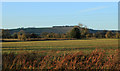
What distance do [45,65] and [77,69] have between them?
1.59 metres

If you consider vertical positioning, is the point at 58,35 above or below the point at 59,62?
below

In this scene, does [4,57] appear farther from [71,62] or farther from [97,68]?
[97,68]

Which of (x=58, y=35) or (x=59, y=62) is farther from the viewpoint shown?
(x=58, y=35)

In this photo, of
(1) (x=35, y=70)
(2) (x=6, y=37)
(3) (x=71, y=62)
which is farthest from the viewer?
(2) (x=6, y=37)

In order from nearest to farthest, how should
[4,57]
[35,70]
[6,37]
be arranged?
[35,70] → [4,57] → [6,37]

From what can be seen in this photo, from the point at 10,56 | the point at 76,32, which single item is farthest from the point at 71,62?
the point at 76,32

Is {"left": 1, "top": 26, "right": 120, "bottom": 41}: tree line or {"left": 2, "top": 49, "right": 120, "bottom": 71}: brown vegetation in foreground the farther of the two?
{"left": 1, "top": 26, "right": 120, "bottom": 41}: tree line

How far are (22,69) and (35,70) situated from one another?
64 centimetres

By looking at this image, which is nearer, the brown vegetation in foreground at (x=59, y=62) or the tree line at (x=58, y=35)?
the brown vegetation in foreground at (x=59, y=62)

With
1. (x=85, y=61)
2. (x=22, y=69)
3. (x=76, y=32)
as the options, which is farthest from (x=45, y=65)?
(x=76, y=32)

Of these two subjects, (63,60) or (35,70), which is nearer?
(35,70)

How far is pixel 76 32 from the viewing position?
6712 centimetres

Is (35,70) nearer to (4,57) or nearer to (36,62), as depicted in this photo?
(36,62)

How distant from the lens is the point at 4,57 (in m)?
9.08
